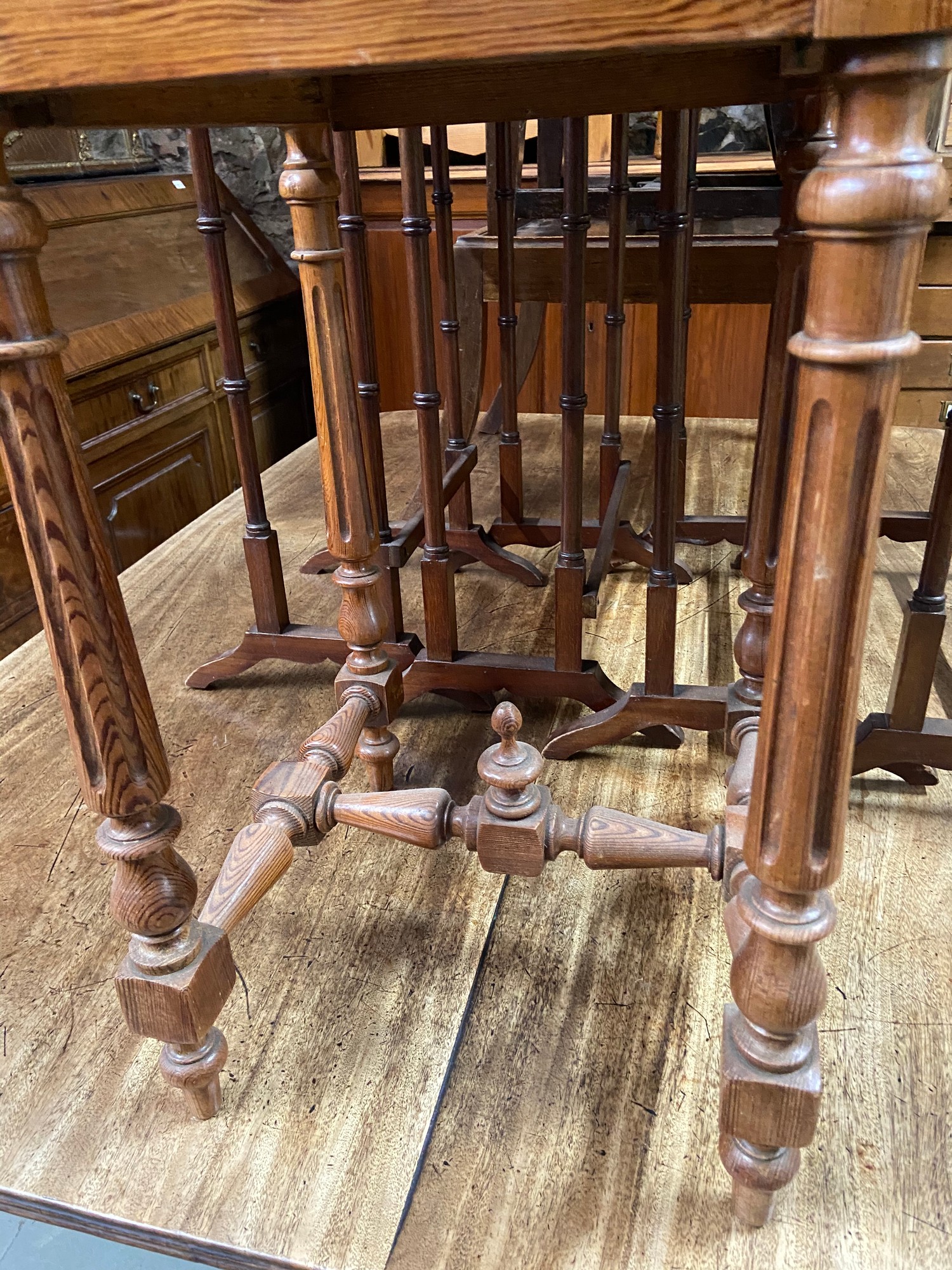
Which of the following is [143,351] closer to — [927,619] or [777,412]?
[777,412]

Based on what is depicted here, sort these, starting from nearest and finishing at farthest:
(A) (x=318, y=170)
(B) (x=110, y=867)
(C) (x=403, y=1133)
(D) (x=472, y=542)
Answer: (C) (x=403, y=1133) < (A) (x=318, y=170) < (B) (x=110, y=867) < (D) (x=472, y=542)

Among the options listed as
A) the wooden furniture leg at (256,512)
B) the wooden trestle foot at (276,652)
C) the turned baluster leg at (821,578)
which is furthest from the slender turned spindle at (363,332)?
the turned baluster leg at (821,578)

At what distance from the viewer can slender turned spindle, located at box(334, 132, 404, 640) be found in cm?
114

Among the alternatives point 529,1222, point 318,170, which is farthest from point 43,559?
point 529,1222

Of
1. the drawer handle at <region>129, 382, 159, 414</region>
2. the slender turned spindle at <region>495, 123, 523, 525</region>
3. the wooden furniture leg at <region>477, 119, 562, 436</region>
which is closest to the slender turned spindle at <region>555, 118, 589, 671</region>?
the slender turned spindle at <region>495, 123, 523, 525</region>

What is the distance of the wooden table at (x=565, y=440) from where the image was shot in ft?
1.47

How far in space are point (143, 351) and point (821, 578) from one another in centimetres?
232

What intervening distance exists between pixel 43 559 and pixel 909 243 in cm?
56

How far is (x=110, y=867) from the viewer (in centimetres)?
106

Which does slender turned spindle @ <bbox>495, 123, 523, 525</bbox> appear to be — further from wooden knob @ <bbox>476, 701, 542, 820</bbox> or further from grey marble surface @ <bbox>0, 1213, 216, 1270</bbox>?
grey marble surface @ <bbox>0, 1213, 216, 1270</bbox>

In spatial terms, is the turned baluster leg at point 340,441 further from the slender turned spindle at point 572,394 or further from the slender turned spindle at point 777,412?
the slender turned spindle at point 777,412

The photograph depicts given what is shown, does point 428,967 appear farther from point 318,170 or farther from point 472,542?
point 472,542

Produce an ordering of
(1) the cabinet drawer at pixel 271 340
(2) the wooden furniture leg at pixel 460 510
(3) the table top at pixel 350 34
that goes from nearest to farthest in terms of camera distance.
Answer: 1. (3) the table top at pixel 350 34
2. (2) the wooden furniture leg at pixel 460 510
3. (1) the cabinet drawer at pixel 271 340

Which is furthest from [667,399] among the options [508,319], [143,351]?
[143,351]
